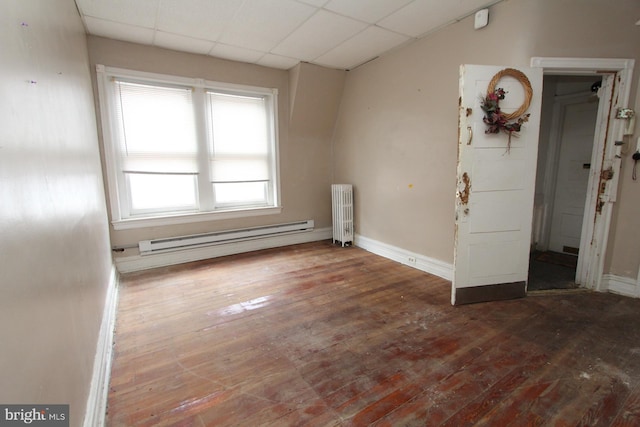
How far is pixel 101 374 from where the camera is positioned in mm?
1707

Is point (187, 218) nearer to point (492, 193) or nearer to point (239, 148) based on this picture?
point (239, 148)

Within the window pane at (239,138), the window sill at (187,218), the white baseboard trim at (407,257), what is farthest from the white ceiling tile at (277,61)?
the white baseboard trim at (407,257)

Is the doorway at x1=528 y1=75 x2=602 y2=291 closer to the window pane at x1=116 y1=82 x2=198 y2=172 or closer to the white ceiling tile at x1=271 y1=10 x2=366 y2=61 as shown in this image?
the white ceiling tile at x1=271 y1=10 x2=366 y2=61

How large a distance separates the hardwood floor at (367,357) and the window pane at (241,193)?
1494mm

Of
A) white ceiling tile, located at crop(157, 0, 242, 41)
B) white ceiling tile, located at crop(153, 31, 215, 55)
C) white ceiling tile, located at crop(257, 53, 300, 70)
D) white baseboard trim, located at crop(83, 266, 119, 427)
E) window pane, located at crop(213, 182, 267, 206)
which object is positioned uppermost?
white ceiling tile, located at crop(257, 53, 300, 70)

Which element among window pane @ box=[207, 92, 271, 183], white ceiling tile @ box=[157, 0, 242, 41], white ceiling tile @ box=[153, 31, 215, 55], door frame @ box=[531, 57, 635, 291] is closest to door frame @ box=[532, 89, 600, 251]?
door frame @ box=[531, 57, 635, 291]

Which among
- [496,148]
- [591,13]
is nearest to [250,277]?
[496,148]

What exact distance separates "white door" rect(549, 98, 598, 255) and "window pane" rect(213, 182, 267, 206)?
173 inches

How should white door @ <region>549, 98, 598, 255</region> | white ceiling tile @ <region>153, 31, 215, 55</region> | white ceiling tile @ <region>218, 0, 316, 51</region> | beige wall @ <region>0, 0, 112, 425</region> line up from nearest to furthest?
beige wall @ <region>0, 0, 112, 425</region> → white ceiling tile @ <region>218, 0, 316, 51</region> → white ceiling tile @ <region>153, 31, 215, 55</region> → white door @ <region>549, 98, 598, 255</region>

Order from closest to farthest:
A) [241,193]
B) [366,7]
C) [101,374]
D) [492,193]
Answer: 1. [101,374]
2. [492,193]
3. [366,7]
4. [241,193]

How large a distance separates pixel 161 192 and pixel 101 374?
262 centimetres

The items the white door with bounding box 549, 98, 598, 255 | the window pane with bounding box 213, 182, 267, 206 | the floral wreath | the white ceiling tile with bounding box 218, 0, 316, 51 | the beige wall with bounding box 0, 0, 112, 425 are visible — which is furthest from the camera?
the window pane with bounding box 213, 182, 267, 206

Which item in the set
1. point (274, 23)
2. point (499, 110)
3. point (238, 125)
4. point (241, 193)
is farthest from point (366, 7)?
point (241, 193)

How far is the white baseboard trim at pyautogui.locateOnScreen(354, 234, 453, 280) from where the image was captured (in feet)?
11.1
